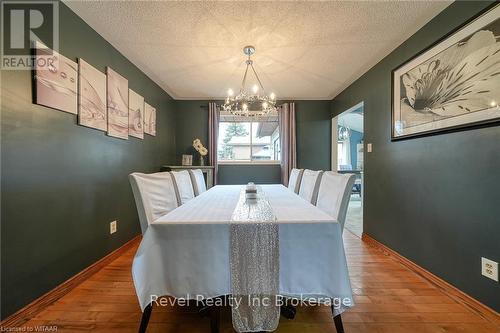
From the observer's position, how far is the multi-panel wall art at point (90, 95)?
1.59 metres

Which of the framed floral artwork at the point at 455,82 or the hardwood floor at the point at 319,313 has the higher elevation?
the framed floral artwork at the point at 455,82

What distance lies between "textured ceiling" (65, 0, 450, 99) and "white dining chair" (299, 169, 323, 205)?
1345mm

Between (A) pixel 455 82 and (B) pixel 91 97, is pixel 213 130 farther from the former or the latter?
(A) pixel 455 82

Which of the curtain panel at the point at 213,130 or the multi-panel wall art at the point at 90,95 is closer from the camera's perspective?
the multi-panel wall art at the point at 90,95

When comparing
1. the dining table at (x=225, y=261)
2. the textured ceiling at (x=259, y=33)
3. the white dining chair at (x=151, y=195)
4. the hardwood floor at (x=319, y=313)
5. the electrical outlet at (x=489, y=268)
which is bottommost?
the hardwood floor at (x=319, y=313)

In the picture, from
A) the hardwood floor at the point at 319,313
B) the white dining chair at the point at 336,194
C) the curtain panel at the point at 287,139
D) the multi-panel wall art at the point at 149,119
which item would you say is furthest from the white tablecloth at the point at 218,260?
the curtain panel at the point at 287,139

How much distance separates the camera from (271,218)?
3.94 ft

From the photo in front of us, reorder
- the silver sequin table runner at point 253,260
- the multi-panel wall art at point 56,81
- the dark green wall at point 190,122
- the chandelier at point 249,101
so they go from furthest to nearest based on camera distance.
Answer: the dark green wall at point 190,122, the chandelier at point 249,101, the multi-panel wall art at point 56,81, the silver sequin table runner at point 253,260

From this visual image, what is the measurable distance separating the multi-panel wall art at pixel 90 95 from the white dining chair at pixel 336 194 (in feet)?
6.97

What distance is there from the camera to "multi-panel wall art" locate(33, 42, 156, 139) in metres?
1.59

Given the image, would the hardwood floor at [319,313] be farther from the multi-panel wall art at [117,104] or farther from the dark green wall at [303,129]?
the dark green wall at [303,129]

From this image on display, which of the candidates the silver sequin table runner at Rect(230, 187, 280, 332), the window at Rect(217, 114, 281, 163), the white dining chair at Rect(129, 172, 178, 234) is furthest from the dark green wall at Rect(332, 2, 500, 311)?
the white dining chair at Rect(129, 172, 178, 234)

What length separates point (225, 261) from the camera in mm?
1134

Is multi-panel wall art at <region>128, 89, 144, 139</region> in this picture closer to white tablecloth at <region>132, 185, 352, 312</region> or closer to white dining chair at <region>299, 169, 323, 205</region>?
white tablecloth at <region>132, 185, 352, 312</region>
